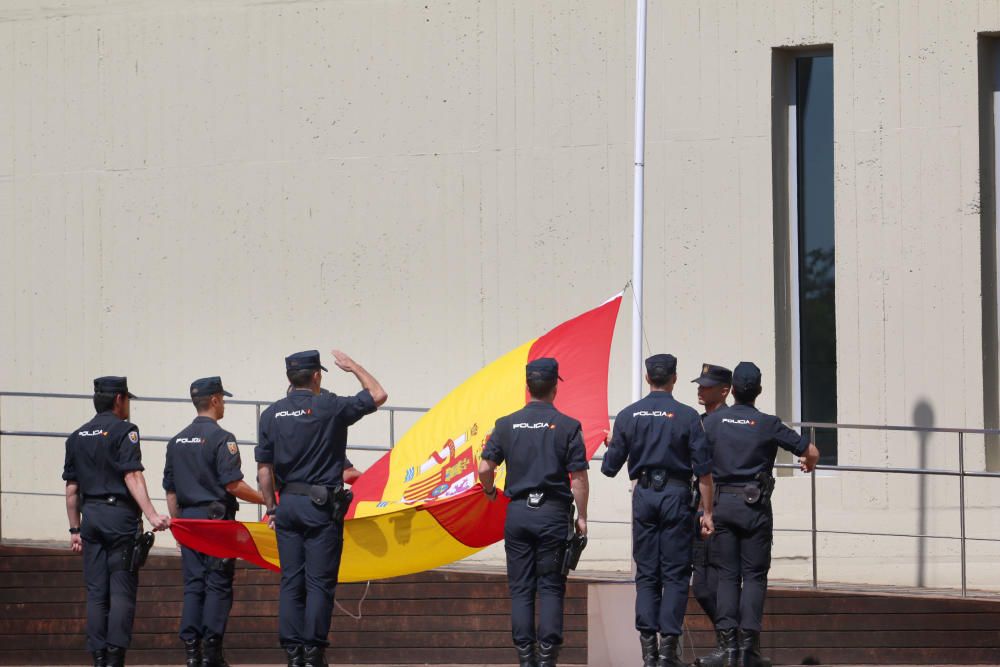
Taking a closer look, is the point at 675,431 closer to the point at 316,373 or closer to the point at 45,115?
the point at 316,373

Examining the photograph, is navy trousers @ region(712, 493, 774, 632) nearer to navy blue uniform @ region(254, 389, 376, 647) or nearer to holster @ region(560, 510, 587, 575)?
holster @ region(560, 510, 587, 575)

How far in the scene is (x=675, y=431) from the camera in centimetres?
927

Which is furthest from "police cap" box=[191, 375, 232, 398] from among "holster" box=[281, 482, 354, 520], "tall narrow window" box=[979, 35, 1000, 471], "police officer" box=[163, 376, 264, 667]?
"tall narrow window" box=[979, 35, 1000, 471]

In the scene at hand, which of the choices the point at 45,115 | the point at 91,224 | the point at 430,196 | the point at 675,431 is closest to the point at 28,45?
the point at 45,115

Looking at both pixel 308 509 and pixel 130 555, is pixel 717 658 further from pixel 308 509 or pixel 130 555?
pixel 130 555

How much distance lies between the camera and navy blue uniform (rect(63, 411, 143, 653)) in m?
9.71

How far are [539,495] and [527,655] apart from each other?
38.4 inches

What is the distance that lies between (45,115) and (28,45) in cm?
67

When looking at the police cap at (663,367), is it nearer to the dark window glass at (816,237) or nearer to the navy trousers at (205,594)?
the navy trousers at (205,594)

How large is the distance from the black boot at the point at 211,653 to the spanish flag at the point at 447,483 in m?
0.63

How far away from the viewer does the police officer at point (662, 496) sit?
30.5ft

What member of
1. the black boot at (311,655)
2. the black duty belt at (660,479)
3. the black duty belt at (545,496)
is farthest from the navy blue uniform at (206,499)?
the black duty belt at (660,479)

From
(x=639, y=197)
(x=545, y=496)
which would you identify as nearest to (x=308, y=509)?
(x=545, y=496)

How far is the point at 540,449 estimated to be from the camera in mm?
9016
